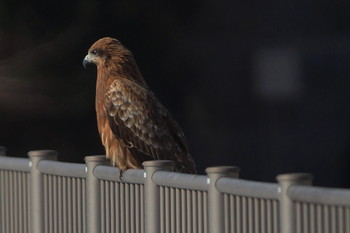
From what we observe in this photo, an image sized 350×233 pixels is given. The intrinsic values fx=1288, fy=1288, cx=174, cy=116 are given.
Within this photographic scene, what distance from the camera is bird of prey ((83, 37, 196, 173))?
10.8 m

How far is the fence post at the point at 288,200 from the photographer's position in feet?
22.1

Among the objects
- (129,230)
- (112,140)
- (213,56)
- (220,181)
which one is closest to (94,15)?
(213,56)

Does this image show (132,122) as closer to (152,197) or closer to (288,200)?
(152,197)

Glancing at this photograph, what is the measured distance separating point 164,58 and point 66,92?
1287mm

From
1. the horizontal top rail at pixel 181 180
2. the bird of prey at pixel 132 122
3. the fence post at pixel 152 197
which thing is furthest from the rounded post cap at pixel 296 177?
the bird of prey at pixel 132 122

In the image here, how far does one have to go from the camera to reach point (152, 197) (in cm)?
838

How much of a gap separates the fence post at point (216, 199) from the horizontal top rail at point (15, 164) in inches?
130

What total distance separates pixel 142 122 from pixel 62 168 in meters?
1.36

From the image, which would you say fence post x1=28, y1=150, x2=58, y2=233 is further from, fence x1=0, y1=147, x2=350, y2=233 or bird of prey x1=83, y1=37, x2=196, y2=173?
bird of prey x1=83, y1=37, x2=196, y2=173

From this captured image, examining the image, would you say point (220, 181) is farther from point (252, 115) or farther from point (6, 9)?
point (6, 9)

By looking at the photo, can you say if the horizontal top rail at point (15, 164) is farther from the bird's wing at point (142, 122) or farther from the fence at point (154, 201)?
the bird's wing at point (142, 122)

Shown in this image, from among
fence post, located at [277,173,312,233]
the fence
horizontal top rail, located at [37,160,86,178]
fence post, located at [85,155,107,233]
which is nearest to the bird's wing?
the fence

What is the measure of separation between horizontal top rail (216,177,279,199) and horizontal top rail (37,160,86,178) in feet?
7.49

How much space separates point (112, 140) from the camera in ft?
37.0
